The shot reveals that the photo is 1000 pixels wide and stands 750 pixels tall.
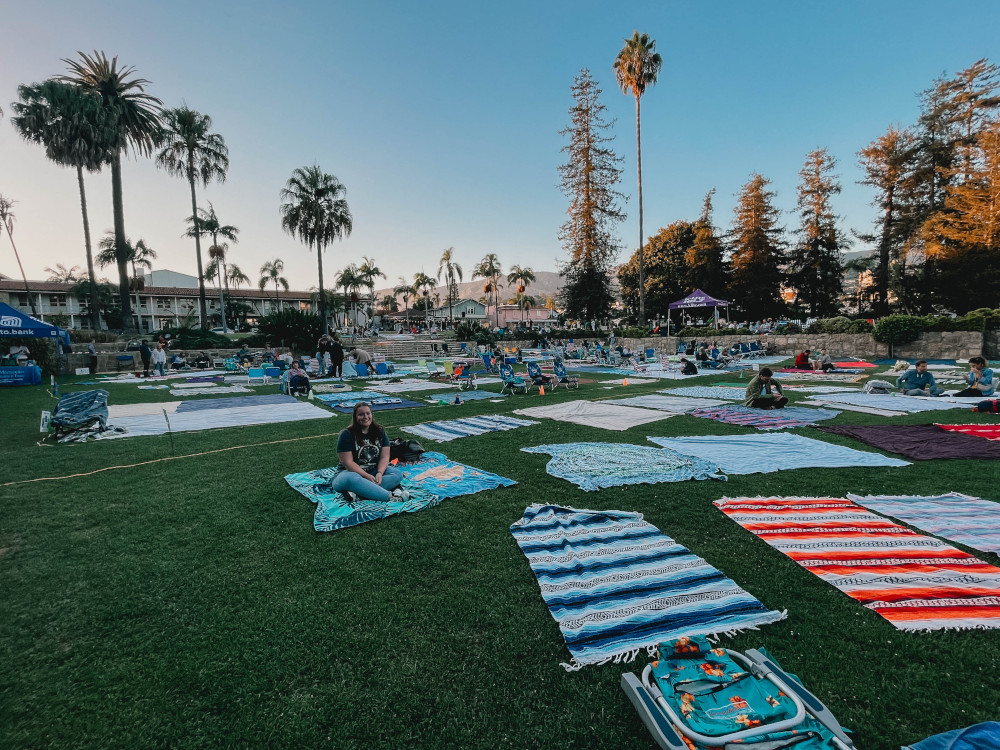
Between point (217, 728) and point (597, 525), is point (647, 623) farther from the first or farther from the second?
point (217, 728)

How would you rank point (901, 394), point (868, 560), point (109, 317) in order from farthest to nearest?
point (109, 317) < point (901, 394) < point (868, 560)

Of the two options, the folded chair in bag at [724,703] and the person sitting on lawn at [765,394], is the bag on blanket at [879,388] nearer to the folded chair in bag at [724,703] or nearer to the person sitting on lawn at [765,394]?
the person sitting on lawn at [765,394]

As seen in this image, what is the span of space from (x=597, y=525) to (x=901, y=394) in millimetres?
10264

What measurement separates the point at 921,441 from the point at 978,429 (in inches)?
54.2

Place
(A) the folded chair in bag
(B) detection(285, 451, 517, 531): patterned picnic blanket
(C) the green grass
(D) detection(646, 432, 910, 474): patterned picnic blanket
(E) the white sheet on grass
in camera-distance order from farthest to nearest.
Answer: (E) the white sheet on grass
(D) detection(646, 432, 910, 474): patterned picnic blanket
(B) detection(285, 451, 517, 531): patterned picnic blanket
(C) the green grass
(A) the folded chair in bag

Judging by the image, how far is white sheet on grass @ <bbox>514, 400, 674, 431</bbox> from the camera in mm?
8039

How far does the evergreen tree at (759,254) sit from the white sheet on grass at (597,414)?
2790 cm

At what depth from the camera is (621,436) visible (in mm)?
7094

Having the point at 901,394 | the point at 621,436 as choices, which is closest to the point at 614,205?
the point at 901,394

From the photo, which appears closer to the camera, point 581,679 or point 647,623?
point 581,679

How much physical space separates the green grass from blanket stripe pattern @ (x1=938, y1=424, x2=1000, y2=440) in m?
2.14

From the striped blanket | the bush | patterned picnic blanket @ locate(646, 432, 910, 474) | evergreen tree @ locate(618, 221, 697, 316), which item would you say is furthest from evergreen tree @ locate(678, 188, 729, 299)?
the striped blanket

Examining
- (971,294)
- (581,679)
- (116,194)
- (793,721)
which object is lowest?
(581,679)

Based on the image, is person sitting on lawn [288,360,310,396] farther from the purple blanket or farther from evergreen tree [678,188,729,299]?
evergreen tree [678,188,729,299]
